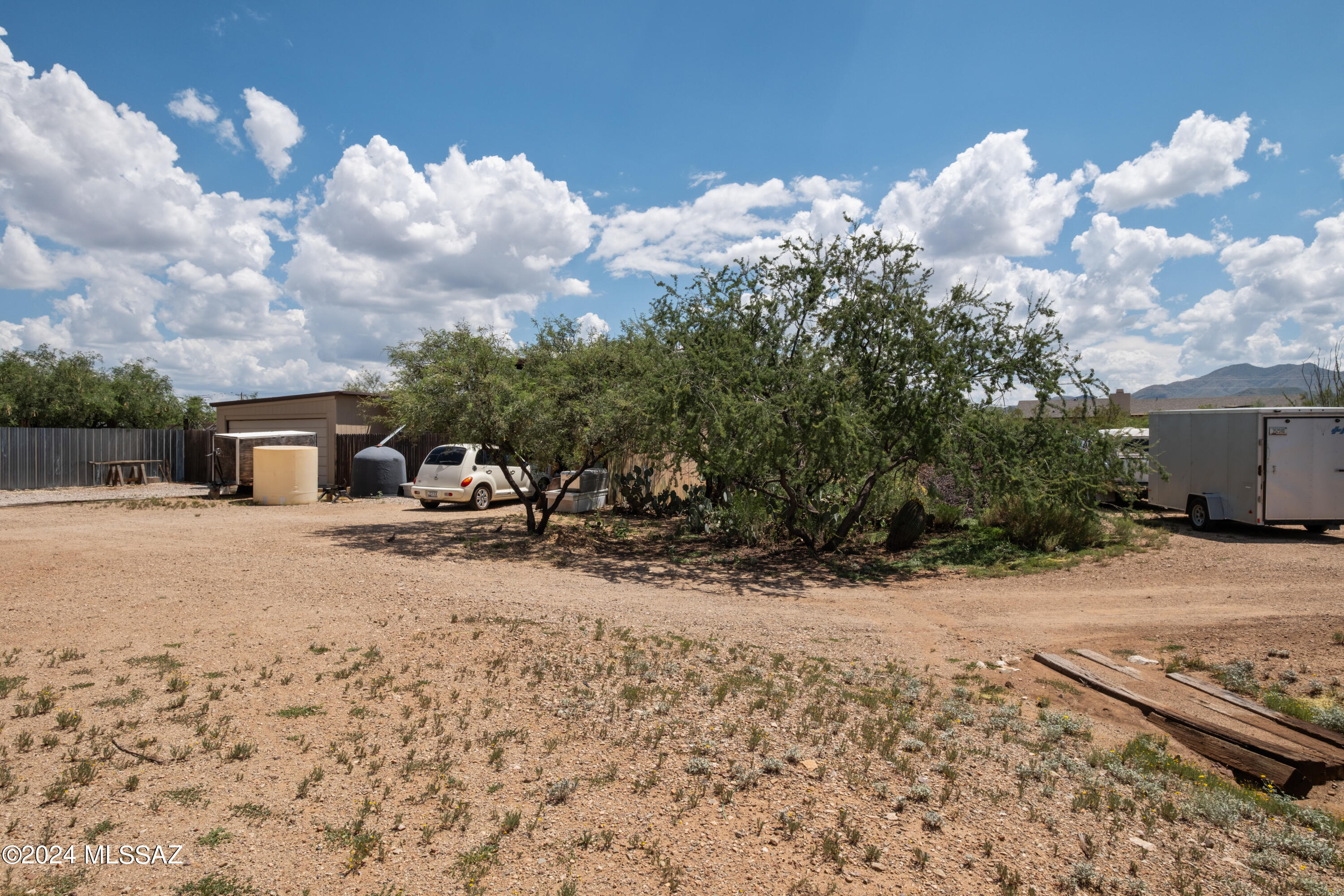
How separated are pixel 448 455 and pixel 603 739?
588 inches

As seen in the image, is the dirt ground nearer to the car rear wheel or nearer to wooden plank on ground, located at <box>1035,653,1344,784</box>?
wooden plank on ground, located at <box>1035,653,1344,784</box>

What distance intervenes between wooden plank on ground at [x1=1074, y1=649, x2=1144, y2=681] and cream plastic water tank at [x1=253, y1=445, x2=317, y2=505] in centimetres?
1896

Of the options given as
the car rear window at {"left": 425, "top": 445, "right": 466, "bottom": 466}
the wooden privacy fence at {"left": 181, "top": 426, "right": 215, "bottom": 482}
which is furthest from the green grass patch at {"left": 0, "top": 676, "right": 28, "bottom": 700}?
Answer: the wooden privacy fence at {"left": 181, "top": 426, "right": 215, "bottom": 482}

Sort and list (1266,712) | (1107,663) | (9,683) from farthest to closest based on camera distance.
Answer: (1107,663), (1266,712), (9,683)

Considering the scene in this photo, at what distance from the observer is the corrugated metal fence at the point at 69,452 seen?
2322 centimetres

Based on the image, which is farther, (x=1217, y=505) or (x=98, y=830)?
(x=1217, y=505)

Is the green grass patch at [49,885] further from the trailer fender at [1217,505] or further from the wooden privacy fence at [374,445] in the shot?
the wooden privacy fence at [374,445]

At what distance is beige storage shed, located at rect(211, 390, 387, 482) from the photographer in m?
24.4

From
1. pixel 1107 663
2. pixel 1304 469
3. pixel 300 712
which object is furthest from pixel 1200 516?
pixel 300 712

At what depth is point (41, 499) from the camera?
66.6 ft

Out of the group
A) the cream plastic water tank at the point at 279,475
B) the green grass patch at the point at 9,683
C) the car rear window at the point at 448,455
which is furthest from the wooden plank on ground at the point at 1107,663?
the cream plastic water tank at the point at 279,475

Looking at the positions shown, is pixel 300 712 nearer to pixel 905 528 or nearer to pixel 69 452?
pixel 905 528

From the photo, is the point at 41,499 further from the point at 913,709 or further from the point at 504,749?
the point at 913,709

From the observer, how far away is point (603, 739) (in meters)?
4.66
